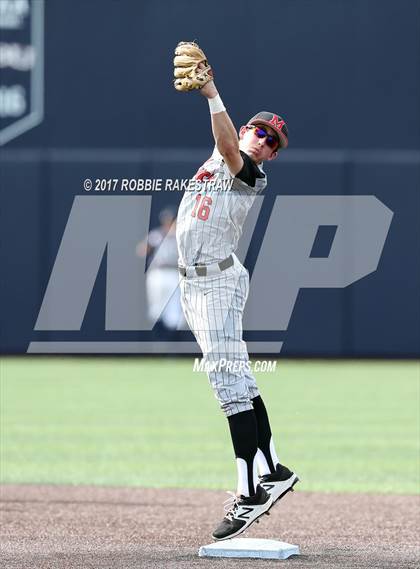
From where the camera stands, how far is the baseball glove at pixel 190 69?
4883 millimetres

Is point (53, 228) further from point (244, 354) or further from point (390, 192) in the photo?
point (244, 354)

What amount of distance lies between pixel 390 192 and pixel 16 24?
5.10 m

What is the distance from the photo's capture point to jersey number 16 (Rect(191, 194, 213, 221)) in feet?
17.0

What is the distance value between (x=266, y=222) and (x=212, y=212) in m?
10.6

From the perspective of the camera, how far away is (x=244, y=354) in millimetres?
5285

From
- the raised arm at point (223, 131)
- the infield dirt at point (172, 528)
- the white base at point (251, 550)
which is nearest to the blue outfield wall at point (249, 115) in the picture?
the infield dirt at point (172, 528)

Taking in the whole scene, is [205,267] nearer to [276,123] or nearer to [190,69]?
[276,123]

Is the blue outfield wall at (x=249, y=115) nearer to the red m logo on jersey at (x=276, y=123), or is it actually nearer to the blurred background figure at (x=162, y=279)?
the blurred background figure at (x=162, y=279)

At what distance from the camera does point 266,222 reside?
51.7 feet

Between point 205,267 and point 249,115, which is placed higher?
point 205,267

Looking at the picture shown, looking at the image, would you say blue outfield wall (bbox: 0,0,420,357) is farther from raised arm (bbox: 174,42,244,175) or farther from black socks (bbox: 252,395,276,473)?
raised arm (bbox: 174,42,244,175)

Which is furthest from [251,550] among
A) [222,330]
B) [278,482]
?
[222,330]

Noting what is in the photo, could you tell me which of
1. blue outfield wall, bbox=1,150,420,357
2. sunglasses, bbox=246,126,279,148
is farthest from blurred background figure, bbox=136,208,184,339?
sunglasses, bbox=246,126,279,148

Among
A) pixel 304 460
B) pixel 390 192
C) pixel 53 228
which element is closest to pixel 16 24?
pixel 53 228
